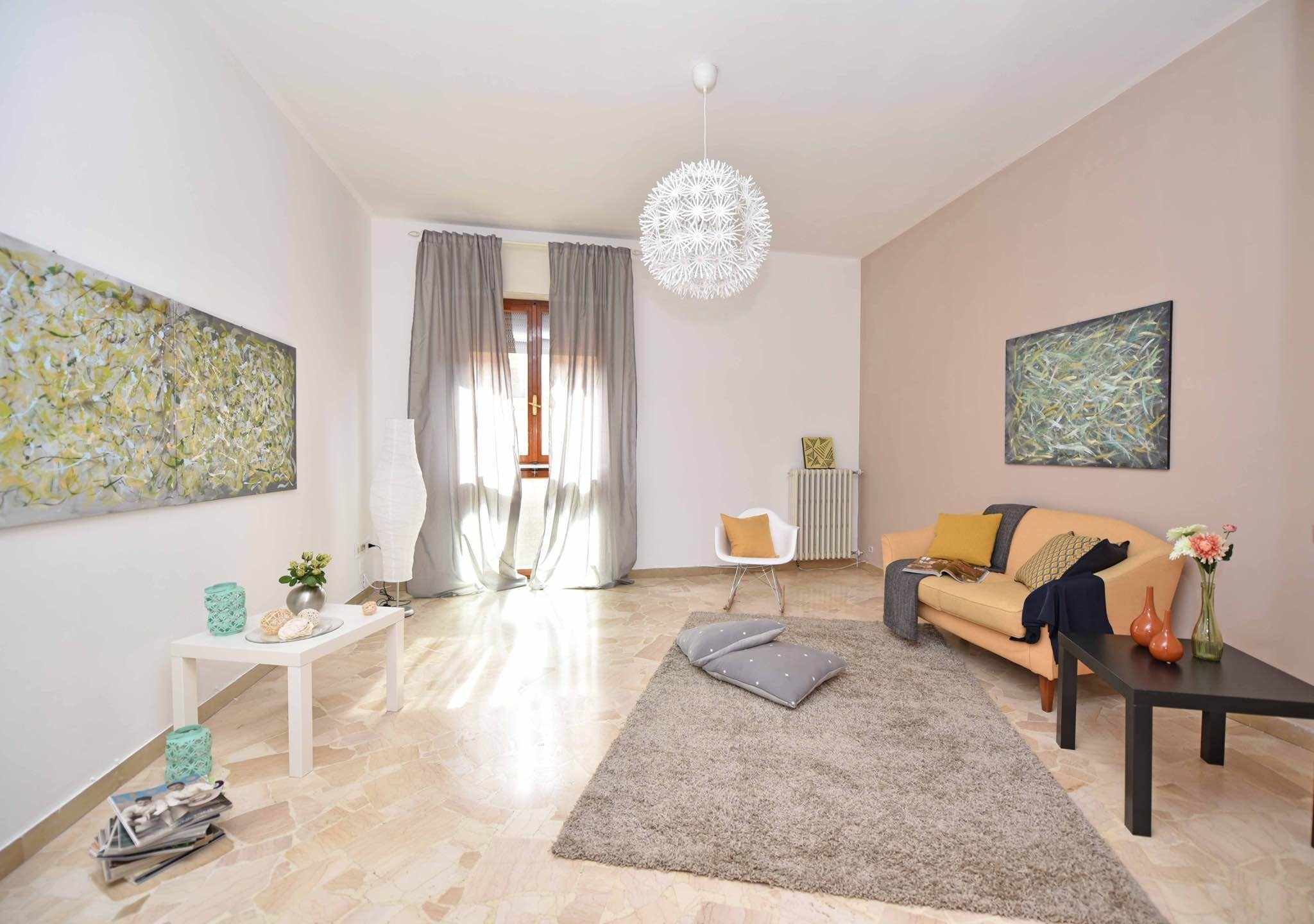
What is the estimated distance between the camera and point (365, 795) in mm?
1973

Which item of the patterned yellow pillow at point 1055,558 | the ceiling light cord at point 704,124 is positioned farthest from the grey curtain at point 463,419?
the patterned yellow pillow at point 1055,558

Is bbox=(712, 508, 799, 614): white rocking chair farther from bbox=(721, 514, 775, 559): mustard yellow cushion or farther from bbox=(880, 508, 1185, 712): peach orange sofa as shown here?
bbox=(880, 508, 1185, 712): peach orange sofa

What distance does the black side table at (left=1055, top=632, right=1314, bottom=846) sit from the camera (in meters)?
1.67

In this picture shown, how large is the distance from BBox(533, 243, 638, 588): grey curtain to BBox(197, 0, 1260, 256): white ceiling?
83 cm

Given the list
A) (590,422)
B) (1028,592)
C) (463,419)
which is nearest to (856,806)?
(1028,592)

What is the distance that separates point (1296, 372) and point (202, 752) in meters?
4.24

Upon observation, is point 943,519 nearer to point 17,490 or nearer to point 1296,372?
point 1296,372

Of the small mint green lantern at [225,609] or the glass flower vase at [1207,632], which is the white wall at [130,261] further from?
the glass flower vase at [1207,632]

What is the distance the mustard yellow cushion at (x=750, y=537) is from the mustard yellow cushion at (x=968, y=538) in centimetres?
107

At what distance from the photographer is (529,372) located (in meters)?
5.12

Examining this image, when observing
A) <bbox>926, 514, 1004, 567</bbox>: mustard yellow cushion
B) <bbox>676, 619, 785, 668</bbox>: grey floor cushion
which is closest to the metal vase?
<bbox>676, 619, 785, 668</bbox>: grey floor cushion

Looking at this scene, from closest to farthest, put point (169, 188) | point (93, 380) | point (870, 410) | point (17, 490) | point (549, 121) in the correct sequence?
point (17, 490)
point (93, 380)
point (169, 188)
point (549, 121)
point (870, 410)

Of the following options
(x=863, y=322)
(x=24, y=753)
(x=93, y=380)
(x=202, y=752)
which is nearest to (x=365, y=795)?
(x=202, y=752)

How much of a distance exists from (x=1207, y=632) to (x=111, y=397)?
3.69 metres
